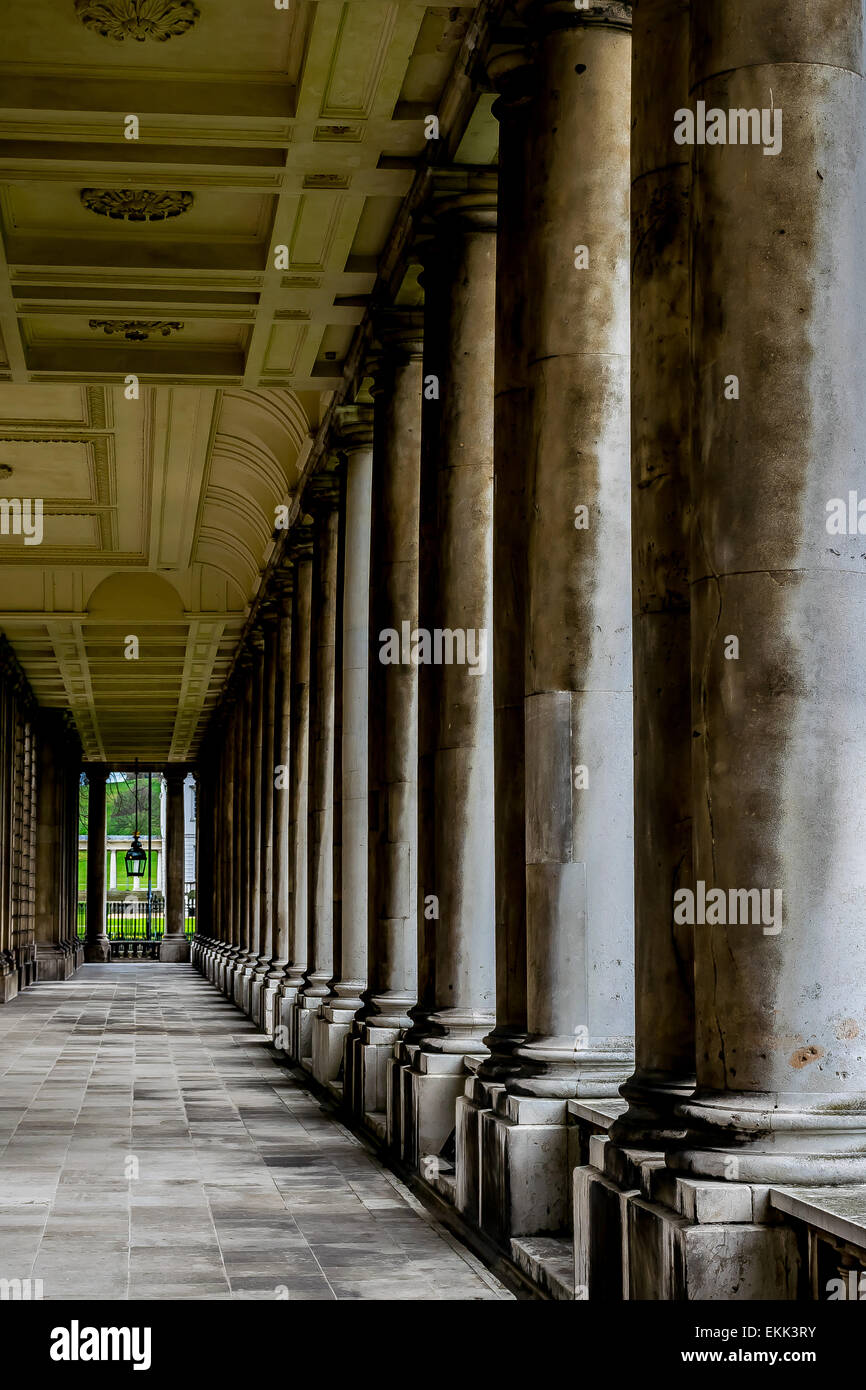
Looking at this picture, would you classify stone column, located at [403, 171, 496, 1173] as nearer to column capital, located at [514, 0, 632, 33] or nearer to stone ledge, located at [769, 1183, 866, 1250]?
column capital, located at [514, 0, 632, 33]

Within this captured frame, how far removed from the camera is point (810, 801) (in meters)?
7.43

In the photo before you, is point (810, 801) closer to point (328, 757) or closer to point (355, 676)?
point (355, 676)

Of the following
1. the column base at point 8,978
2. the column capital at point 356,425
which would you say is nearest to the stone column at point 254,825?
the column base at point 8,978

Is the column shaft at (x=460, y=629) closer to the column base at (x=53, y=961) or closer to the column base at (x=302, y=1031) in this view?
the column base at (x=302, y=1031)

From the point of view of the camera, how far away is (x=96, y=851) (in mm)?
85750

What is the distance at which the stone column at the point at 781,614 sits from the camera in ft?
24.0

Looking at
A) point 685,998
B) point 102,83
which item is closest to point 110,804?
point 102,83

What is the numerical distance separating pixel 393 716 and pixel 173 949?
70.3 m

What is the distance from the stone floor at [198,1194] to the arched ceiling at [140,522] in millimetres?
10547

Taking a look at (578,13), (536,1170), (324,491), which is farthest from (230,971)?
(578,13)

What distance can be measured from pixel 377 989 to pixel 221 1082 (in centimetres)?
571

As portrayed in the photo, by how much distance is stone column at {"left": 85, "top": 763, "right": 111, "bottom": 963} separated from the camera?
8531 centimetres

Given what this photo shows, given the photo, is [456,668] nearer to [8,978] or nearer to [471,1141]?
[471,1141]
